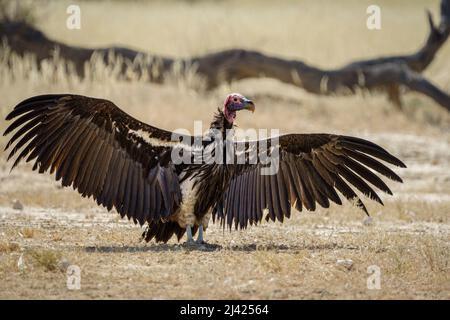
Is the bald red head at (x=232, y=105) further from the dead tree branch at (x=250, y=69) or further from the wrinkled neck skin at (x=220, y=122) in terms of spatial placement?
the dead tree branch at (x=250, y=69)

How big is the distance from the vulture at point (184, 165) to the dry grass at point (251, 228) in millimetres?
447

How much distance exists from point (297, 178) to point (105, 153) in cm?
204

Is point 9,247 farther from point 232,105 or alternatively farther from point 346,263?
point 346,263

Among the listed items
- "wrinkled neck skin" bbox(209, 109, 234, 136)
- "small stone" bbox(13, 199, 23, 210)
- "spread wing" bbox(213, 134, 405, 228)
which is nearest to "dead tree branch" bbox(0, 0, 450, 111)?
"small stone" bbox(13, 199, 23, 210)

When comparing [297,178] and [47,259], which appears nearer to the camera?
[47,259]

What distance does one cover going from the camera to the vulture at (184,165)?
9.09 metres

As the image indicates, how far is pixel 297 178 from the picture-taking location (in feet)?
31.7

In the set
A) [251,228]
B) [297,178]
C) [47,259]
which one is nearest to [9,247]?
[47,259]

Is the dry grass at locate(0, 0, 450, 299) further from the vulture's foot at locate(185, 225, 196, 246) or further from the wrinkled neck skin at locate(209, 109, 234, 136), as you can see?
the wrinkled neck skin at locate(209, 109, 234, 136)

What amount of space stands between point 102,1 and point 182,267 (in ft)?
88.7

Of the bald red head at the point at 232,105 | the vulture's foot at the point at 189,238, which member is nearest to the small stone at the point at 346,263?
the vulture's foot at the point at 189,238

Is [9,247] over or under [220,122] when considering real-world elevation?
under

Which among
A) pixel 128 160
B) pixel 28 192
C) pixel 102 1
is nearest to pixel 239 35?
pixel 102 1

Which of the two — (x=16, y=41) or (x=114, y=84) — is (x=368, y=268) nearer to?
(x=114, y=84)
